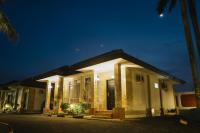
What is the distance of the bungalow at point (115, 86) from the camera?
11.4 meters

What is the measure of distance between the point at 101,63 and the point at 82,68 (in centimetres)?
222

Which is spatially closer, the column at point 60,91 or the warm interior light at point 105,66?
the warm interior light at point 105,66

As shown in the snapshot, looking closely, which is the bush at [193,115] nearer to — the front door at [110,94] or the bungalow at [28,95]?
the front door at [110,94]

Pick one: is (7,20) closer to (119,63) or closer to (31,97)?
(119,63)

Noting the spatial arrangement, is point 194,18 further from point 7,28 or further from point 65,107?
point 65,107

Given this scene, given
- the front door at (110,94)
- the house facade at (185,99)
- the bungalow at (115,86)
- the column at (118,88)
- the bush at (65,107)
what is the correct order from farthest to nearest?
the house facade at (185,99) → the bush at (65,107) → the front door at (110,94) → the bungalow at (115,86) → the column at (118,88)

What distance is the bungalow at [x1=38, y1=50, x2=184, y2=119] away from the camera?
37.4 ft

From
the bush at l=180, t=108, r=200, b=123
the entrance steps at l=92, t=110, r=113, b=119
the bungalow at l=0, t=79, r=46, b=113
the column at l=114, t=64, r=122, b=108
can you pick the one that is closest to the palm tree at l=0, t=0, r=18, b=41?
the column at l=114, t=64, r=122, b=108

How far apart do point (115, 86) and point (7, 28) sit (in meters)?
6.92

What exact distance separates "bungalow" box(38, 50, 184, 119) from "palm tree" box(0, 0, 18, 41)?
→ 17.7ft

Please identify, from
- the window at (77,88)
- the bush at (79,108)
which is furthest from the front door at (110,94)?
the window at (77,88)

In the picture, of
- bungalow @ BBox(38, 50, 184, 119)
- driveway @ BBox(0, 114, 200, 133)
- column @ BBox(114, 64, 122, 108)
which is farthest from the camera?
bungalow @ BBox(38, 50, 184, 119)

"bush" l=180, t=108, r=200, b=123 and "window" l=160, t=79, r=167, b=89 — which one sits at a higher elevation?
"window" l=160, t=79, r=167, b=89

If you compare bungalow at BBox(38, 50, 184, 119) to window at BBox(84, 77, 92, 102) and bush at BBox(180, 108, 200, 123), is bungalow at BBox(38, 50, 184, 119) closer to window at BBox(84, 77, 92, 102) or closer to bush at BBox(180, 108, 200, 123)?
window at BBox(84, 77, 92, 102)
